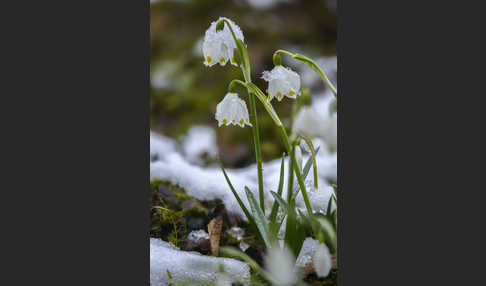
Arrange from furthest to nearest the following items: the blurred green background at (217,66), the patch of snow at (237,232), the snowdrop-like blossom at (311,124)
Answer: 1. the blurred green background at (217,66)
2. the snowdrop-like blossom at (311,124)
3. the patch of snow at (237,232)

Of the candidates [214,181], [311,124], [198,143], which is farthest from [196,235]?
[198,143]

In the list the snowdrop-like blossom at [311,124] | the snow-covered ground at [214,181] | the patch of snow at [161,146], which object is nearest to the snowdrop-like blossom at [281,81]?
the snow-covered ground at [214,181]

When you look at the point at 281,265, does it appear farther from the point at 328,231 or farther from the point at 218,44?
the point at 218,44

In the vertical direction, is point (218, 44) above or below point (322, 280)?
above

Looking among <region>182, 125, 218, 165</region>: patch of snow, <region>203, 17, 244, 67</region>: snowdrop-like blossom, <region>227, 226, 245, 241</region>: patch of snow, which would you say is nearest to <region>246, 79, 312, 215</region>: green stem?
<region>203, 17, 244, 67</region>: snowdrop-like blossom

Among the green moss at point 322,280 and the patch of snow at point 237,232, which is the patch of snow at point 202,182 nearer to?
the patch of snow at point 237,232

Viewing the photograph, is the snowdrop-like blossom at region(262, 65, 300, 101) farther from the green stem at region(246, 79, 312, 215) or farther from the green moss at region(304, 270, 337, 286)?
the green moss at region(304, 270, 337, 286)
